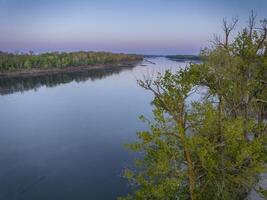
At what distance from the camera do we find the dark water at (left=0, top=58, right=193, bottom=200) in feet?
63.2

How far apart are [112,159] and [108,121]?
40.0 ft

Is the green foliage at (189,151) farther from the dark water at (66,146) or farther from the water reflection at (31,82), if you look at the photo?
the water reflection at (31,82)

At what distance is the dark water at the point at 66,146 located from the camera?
19266 millimetres

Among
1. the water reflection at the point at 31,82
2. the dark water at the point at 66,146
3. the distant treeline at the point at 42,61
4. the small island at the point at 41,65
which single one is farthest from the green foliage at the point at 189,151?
the distant treeline at the point at 42,61

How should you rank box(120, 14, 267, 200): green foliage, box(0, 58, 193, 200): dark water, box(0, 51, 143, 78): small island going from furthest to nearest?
box(0, 51, 143, 78): small island, box(0, 58, 193, 200): dark water, box(120, 14, 267, 200): green foliage

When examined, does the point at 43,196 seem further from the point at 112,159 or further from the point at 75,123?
Answer: the point at 75,123

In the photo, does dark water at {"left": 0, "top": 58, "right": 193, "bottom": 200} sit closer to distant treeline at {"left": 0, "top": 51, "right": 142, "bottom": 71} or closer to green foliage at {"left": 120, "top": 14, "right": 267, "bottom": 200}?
green foliage at {"left": 120, "top": 14, "right": 267, "bottom": 200}

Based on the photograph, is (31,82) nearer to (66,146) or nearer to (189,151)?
(66,146)

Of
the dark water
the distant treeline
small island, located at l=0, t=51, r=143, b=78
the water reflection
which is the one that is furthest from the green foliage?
the distant treeline

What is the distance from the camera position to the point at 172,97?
948 centimetres

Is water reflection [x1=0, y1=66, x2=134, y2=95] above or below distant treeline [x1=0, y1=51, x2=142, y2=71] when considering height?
below

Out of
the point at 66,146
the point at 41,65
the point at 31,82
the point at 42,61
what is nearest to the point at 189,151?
the point at 66,146

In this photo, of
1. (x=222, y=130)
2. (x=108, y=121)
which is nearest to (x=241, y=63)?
(x=222, y=130)

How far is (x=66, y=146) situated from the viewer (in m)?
27.3
